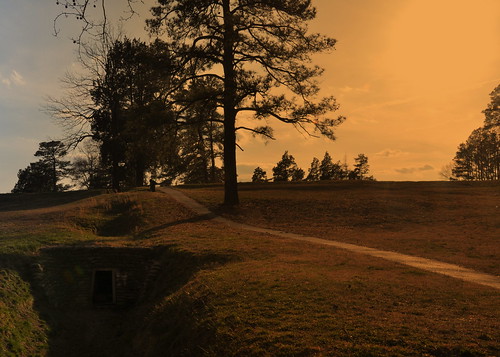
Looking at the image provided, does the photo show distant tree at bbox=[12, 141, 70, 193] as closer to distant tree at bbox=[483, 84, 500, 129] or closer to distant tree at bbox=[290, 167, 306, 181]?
distant tree at bbox=[290, 167, 306, 181]

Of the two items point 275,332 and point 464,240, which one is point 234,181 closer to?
point 464,240

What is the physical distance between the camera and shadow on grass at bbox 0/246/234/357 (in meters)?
11.0

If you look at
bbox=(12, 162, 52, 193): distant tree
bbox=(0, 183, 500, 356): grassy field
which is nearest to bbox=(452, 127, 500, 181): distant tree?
bbox=(0, 183, 500, 356): grassy field

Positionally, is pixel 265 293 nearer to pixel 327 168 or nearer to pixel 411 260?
pixel 411 260

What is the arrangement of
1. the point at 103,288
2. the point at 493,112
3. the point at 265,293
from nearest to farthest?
the point at 265,293 < the point at 103,288 < the point at 493,112

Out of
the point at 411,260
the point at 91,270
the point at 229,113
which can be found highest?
the point at 229,113

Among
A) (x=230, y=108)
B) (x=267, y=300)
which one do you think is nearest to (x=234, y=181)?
A: (x=230, y=108)

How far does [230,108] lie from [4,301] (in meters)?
18.1

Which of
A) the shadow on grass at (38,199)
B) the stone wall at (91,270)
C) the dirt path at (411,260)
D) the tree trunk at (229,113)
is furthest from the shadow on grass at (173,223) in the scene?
the shadow on grass at (38,199)

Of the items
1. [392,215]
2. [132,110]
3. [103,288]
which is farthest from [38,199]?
[392,215]

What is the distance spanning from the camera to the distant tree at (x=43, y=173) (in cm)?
6838

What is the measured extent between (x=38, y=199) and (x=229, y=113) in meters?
21.0

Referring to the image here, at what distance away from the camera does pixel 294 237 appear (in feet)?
68.0

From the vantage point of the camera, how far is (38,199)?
38.8 meters
